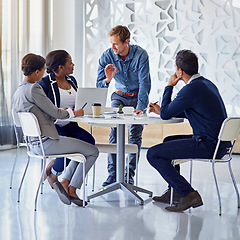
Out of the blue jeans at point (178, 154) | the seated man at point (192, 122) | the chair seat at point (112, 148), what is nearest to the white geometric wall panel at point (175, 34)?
the chair seat at point (112, 148)

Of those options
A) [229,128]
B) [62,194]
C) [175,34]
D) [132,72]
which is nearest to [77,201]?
[62,194]

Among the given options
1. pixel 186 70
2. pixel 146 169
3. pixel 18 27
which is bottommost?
pixel 146 169

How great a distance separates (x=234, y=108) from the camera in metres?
6.70

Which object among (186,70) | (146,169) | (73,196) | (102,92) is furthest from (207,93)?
(146,169)

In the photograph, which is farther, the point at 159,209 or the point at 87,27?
the point at 87,27

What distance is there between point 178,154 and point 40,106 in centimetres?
111

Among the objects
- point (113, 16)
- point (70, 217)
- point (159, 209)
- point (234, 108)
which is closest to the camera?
point (70, 217)

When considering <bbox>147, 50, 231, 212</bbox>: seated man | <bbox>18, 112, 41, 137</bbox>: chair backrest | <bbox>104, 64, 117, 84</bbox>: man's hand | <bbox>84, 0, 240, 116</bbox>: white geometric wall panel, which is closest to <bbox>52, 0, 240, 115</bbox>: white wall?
<bbox>84, 0, 240, 116</bbox>: white geometric wall panel

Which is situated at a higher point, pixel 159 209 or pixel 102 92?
pixel 102 92

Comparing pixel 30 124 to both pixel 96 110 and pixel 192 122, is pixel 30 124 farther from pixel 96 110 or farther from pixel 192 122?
pixel 192 122

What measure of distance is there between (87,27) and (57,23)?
1.67 feet

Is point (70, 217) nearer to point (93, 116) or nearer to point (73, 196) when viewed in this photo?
point (73, 196)

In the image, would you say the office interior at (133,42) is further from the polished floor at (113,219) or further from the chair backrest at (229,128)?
the chair backrest at (229,128)

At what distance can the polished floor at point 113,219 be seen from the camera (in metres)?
2.83
